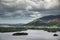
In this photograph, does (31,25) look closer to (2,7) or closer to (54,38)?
(54,38)

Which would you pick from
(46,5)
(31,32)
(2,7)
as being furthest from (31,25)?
(2,7)

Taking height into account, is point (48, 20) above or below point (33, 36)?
above

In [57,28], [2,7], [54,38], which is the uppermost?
[2,7]

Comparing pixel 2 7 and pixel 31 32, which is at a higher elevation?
pixel 2 7

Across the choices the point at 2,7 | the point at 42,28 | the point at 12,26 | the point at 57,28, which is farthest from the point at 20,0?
the point at 57,28

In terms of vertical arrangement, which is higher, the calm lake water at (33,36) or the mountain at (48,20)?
the mountain at (48,20)

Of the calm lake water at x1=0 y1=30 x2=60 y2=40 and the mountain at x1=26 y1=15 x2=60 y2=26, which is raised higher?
the mountain at x1=26 y1=15 x2=60 y2=26

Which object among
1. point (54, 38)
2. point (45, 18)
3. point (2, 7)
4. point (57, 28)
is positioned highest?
point (2, 7)

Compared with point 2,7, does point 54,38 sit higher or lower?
lower

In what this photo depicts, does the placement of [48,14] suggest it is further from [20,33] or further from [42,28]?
[20,33]
